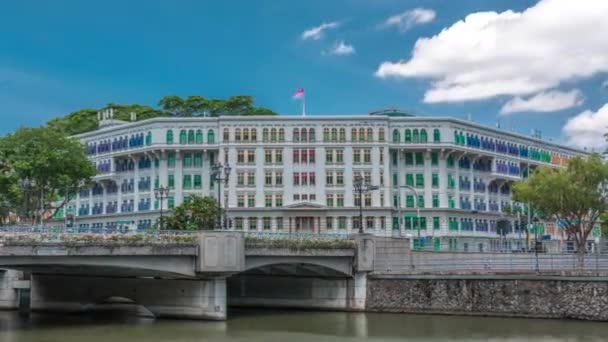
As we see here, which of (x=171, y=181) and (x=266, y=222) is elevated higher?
(x=171, y=181)

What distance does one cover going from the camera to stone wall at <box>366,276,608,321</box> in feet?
139

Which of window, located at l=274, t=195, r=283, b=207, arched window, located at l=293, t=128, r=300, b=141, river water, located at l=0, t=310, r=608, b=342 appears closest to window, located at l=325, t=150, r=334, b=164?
arched window, located at l=293, t=128, r=300, b=141

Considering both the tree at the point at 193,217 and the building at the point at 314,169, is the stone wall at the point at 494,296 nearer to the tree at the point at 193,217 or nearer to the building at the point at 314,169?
the tree at the point at 193,217

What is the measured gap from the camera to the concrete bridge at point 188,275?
3919cm

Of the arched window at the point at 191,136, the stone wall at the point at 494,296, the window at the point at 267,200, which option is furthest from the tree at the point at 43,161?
the stone wall at the point at 494,296

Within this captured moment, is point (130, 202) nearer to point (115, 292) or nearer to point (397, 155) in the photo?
point (397, 155)

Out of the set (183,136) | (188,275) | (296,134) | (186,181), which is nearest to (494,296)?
(188,275)

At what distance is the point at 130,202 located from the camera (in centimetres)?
9862

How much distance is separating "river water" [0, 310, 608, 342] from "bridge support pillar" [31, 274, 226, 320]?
104cm

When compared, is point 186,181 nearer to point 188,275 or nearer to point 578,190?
point 578,190

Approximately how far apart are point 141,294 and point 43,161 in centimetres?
3159

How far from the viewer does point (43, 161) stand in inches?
2923

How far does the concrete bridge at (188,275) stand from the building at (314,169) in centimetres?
3519

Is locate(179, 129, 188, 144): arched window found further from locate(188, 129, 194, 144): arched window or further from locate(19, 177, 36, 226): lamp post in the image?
locate(19, 177, 36, 226): lamp post
